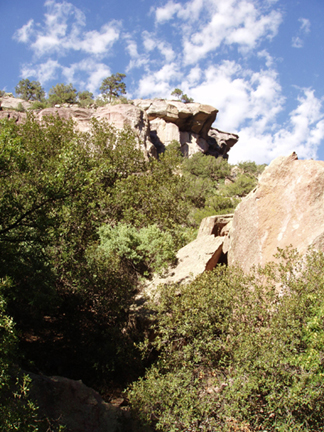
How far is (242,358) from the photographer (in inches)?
226

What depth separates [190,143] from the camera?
52406 millimetres

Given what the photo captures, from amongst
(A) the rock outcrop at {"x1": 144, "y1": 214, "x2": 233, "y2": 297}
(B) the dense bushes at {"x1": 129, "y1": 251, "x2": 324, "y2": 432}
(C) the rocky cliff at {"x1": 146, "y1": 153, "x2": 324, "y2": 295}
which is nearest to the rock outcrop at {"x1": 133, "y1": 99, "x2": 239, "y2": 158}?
(A) the rock outcrop at {"x1": 144, "y1": 214, "x2": 233, "y2": 297}

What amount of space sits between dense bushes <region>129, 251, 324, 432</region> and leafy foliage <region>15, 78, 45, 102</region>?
63622mm

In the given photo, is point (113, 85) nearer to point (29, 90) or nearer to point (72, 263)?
point (29, 90)

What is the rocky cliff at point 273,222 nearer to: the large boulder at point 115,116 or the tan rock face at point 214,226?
the tan rock face at point 214,226

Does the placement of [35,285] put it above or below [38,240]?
below

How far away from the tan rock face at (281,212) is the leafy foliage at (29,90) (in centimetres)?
6122

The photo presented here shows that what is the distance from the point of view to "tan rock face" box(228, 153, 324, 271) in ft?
28.1

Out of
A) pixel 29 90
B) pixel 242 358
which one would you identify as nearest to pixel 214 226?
pixel 242 358

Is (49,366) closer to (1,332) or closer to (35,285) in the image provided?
(35,285)

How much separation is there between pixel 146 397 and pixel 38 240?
13.8 feet

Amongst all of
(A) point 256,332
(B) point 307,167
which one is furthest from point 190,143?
(A) point 256,332

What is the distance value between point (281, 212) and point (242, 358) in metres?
4.93

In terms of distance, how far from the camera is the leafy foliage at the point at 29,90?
60603mm
